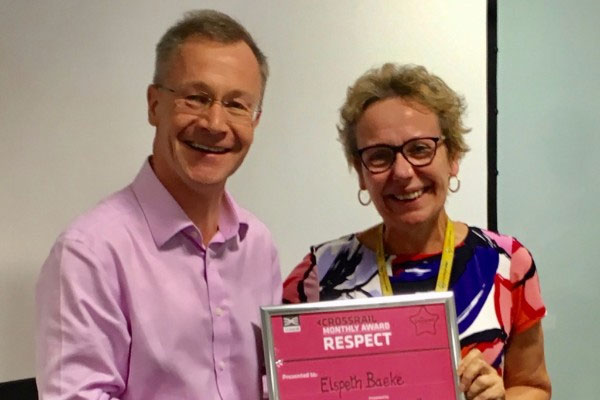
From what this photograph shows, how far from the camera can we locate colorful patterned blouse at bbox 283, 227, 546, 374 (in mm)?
1446

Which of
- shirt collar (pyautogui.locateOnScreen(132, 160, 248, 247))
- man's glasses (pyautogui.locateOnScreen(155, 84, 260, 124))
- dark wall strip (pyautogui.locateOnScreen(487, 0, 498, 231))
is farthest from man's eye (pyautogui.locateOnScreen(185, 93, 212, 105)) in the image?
dark wall strip (pyautogui.locateOnScreen(487, 0, 498, 231))

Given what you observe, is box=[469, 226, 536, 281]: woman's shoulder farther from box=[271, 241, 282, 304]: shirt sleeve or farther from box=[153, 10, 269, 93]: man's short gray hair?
box=[153, 10, 269, 93]: man's short gray hair

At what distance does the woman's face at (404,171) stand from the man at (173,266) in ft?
0.96

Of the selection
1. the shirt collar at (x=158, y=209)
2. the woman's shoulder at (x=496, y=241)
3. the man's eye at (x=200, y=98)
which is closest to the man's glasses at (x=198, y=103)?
the man's eye at (x=200, y=98)

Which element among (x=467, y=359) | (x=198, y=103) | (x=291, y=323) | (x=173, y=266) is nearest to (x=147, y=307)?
(x=173, y=266)

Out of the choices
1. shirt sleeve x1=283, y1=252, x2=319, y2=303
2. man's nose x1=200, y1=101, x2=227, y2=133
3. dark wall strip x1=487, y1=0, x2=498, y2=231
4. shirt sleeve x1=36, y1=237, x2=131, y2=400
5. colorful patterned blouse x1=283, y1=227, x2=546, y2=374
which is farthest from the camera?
dark wall strip x1=487, y1=0, x2=498, y2=231

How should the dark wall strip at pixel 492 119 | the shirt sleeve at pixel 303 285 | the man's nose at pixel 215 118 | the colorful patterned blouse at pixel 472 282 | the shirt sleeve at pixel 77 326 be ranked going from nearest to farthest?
the shirt sleeve at pixel 77 326, the man's nose at pixel 215 118, the colorful patterned blouse at pixel 472 282, the shirt sleeve at pixel 303 285, the dark wall strip at pixel 492 119

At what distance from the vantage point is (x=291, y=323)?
1.31m

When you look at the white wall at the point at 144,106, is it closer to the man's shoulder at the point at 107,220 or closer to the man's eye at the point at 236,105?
the man's shoulder at the point at 107,220

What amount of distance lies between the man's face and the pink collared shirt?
10cm

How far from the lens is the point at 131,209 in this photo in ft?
4.15

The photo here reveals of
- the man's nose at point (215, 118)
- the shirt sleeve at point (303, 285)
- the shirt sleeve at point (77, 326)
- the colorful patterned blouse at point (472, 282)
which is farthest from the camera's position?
the shirt sleeve at point (303, 285)

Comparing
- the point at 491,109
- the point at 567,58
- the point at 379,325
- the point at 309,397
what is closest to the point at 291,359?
the point at 309,397

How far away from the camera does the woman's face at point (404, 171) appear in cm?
146
